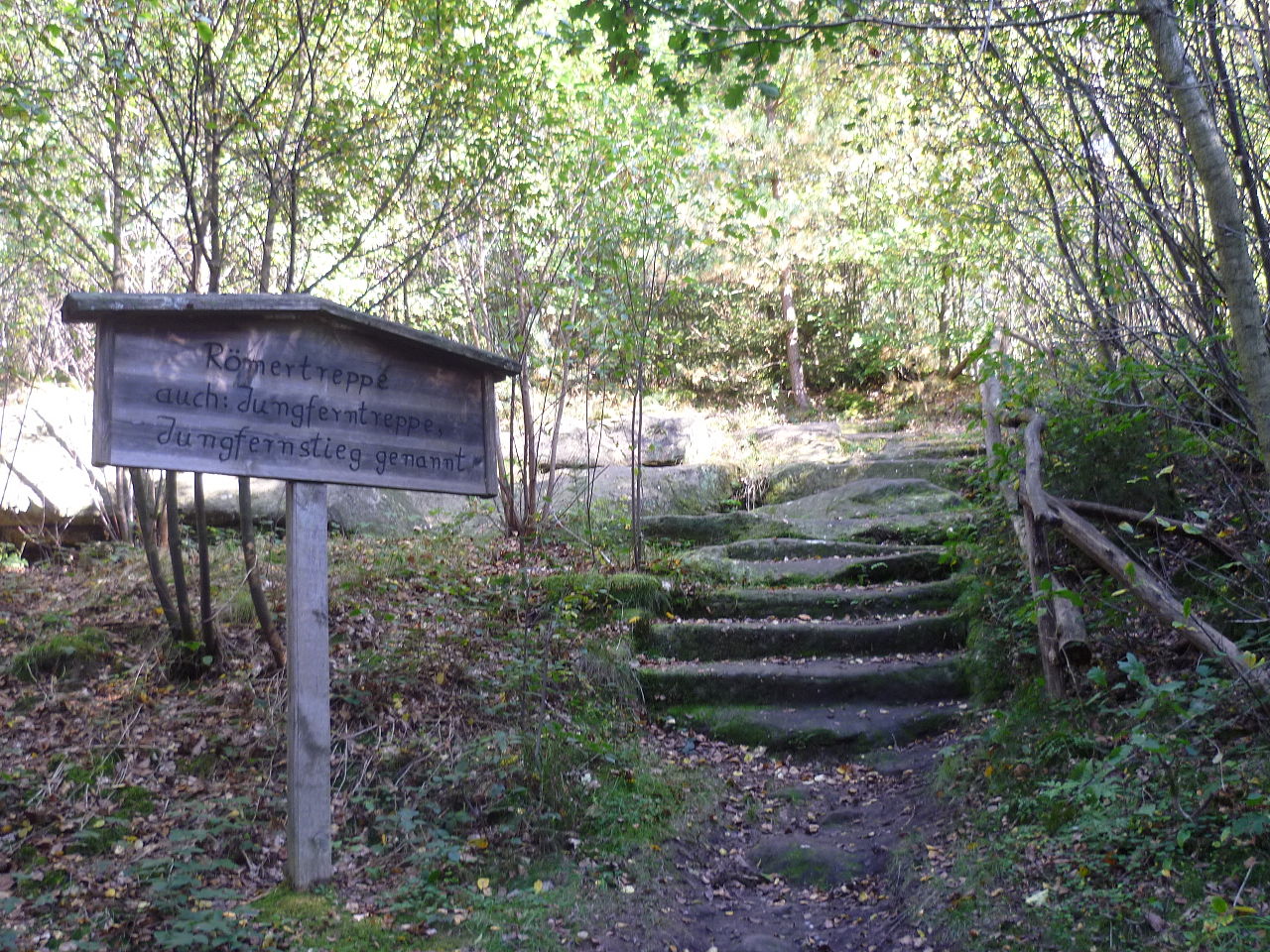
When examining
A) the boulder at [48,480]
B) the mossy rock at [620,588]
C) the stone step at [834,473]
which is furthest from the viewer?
the stone step at [834,473]

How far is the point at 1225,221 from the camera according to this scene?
10.4 ft

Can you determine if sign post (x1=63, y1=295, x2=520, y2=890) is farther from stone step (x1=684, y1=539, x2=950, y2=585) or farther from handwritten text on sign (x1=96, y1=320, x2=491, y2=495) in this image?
stone step (x1=684, y1=539, x2=950, y2=585)

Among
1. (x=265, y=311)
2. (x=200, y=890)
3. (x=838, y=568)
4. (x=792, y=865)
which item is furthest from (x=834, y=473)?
(x=200, y=890)

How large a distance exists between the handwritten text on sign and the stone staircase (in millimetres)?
2658

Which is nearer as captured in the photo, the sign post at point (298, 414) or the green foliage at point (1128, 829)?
the green foliage at point (1128, 829)

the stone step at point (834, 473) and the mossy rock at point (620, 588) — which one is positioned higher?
the stone step at point (834, 473)

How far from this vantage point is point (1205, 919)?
280 centimetres

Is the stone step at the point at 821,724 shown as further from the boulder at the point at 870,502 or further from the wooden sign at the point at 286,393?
the boulder at the point at 870,502

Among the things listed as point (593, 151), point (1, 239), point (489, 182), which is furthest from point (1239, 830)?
point (1, 239)

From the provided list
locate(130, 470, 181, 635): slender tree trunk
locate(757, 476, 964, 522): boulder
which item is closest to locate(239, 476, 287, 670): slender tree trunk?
locate(130, 470, 181, 635): slender tree trunk

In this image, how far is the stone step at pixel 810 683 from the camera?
5801 millimetres

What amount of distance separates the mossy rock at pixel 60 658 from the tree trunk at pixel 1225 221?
5699 millimetres

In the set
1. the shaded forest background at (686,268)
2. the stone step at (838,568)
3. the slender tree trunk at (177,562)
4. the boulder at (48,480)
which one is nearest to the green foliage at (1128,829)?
the shaded forest background at (686,268)

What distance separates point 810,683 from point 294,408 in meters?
3.82
